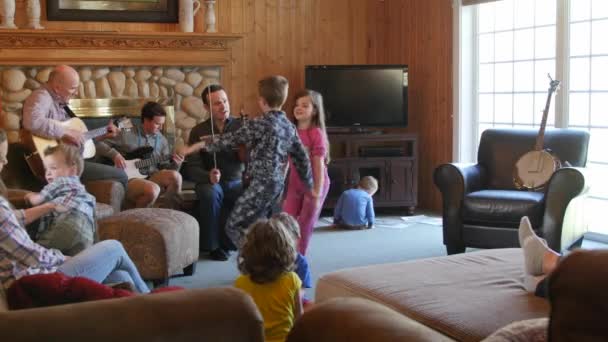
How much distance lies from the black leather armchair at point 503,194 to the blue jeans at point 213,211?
1.43 meters

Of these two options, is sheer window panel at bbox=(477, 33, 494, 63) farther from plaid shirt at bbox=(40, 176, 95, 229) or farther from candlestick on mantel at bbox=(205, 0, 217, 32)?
plaid shirt at bbox=(40, 176, 95, 229)

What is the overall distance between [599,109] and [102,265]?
13.4 ft

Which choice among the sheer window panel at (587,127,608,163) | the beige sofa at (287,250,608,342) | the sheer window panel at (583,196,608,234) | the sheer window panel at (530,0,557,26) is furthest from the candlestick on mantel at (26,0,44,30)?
the sheer window panel at (583,196,608,234)

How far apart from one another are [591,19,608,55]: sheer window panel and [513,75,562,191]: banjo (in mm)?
847

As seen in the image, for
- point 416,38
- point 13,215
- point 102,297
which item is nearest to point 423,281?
point 102,297

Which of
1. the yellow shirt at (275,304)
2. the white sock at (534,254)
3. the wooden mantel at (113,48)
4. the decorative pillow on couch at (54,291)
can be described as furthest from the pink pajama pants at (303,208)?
the wooden mantel at (113,48)

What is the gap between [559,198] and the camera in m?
4.61

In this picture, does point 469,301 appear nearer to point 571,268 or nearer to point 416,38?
point 571,268

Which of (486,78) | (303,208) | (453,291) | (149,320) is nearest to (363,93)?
(486,78)

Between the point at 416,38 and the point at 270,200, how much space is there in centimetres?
365

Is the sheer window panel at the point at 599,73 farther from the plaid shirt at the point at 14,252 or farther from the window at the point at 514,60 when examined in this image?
the plaid shirt at the point at 14,252

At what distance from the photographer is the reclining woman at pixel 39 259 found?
107 inches

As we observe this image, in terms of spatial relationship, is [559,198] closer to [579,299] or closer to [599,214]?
[599,214]

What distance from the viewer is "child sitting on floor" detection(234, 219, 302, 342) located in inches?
97.5
